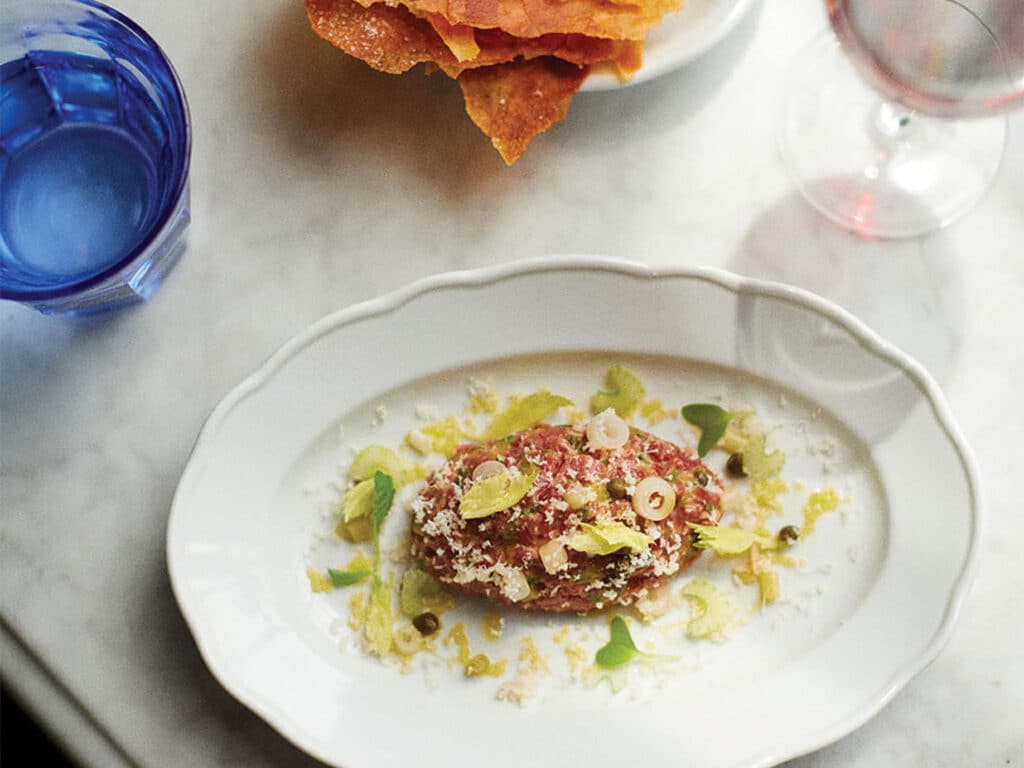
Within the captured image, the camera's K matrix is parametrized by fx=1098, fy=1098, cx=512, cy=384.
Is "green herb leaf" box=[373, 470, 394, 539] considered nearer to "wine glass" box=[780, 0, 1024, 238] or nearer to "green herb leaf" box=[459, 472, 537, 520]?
"green herb leaf" box=[459, 472, 537, 520]

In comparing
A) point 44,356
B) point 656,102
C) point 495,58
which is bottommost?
point 44,356

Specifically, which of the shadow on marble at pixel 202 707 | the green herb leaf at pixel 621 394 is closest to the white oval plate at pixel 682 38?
the green herb leaf at pixel 621 394

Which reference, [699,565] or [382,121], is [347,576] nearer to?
[699,565]

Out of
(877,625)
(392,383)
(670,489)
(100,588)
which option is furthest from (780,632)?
(100,588)

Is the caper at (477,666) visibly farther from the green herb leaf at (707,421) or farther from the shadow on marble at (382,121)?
the shadow on marble at (382,121)

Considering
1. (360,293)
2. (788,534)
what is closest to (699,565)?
(788,534)

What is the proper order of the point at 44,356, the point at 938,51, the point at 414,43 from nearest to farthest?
the point at 938,51 → the point at 414,43 → the point at 44,356

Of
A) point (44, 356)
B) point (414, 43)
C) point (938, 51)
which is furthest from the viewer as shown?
point (44, 356)
